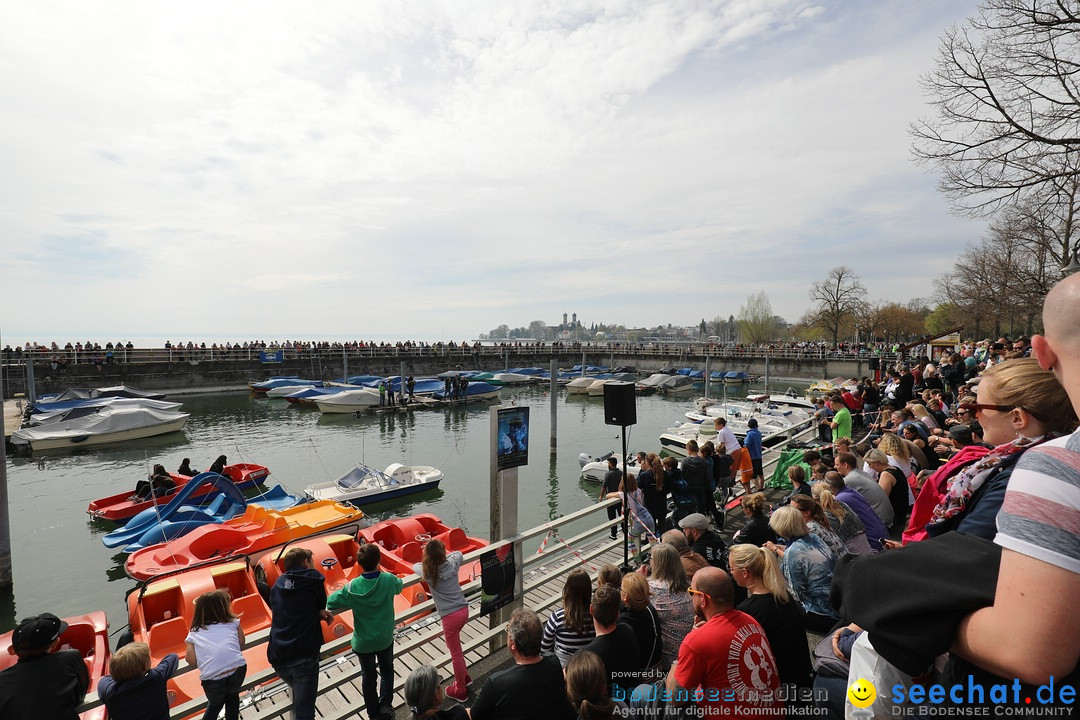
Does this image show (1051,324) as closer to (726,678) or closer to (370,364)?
(726,678)

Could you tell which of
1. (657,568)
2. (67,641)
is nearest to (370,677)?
(657,568)

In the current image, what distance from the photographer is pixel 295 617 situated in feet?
14.3

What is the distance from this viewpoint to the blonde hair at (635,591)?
371cm

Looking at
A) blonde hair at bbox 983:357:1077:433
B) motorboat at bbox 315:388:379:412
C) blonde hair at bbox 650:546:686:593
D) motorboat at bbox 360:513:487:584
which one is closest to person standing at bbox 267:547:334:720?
blonde hair at bbox 650:546:686:593

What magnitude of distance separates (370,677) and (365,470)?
12823 mm

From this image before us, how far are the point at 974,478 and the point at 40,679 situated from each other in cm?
520

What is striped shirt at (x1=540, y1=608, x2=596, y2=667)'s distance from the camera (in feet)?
12.5

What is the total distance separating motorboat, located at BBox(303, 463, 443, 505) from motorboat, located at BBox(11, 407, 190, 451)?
51.6 feet

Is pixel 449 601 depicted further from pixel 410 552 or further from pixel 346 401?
pixel 346 401

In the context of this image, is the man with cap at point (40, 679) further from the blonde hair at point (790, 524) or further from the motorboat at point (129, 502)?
the motorboat at point (129, 502)

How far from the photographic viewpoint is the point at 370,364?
174 ft

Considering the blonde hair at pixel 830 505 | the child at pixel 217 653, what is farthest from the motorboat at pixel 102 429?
the blonde hair at pixel 830 505

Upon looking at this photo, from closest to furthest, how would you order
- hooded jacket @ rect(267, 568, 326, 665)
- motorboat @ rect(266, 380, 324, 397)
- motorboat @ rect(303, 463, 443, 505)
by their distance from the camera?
hooded jacket @ rect(267, 568, 326, 665) < motorboat @ rect(303, 463, 443, 505) < motorboat @ rect(266, 380, 324, 397)

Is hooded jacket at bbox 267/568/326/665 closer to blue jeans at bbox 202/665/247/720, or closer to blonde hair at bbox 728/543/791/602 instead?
blue jeans at bbox 202/665/247/720
